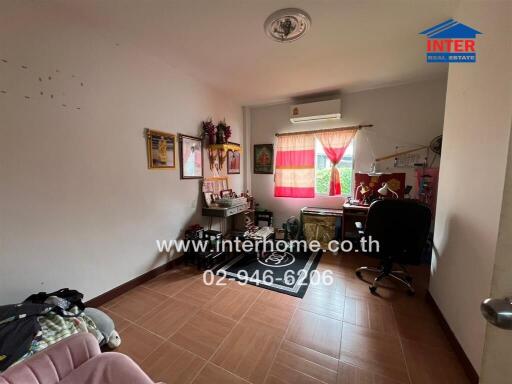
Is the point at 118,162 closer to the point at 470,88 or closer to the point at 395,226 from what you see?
the point at 395,226

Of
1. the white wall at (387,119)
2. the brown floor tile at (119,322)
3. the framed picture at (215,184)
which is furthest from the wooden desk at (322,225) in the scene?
the brown floor tile at (119,322)

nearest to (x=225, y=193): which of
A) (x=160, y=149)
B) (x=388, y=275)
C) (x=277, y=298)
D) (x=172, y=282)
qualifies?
(x=160, y=149)

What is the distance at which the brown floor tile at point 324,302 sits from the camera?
1.87 m

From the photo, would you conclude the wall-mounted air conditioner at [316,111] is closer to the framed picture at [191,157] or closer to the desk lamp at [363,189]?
the desk lamp at [363,189]

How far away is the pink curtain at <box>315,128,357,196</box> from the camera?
336 cm

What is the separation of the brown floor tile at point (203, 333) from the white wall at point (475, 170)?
1599mm

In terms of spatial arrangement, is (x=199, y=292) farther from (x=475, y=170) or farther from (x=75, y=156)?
(x=475, y=170)

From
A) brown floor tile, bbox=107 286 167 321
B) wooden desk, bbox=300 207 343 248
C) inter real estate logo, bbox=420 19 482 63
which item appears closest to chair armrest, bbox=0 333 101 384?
brown floor tile, bbox=107 286 167 321

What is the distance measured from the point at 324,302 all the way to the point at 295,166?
2325mm

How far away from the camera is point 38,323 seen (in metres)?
1.27

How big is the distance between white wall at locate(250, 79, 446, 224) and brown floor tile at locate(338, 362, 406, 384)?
8.29 ft

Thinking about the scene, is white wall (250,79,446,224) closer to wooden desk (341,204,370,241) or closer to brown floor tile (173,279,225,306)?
wooden desk (341,204,370,241)

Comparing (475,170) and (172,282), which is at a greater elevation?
(475,170)

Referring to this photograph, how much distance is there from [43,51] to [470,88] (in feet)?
9.99
